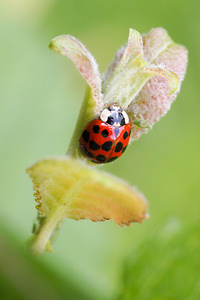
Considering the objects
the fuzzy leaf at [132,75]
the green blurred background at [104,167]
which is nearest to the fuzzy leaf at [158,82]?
the fuzzy leaf at [132,75]

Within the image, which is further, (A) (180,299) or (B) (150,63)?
(A) (180,299)

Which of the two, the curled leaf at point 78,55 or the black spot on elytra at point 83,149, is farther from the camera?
the black spot on elytra at point 83,149

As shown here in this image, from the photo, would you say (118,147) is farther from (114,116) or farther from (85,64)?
(85,64)

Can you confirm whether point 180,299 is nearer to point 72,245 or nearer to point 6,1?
point 72,245

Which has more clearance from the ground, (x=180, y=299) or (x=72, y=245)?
(x=180, y=299)

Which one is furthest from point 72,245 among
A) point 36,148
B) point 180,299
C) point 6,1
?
point 6,1

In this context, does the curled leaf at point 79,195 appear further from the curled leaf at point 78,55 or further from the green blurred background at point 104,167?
the green blurred background at point 104,167

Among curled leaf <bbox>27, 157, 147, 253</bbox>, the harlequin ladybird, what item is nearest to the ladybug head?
the harlequin ladybird
